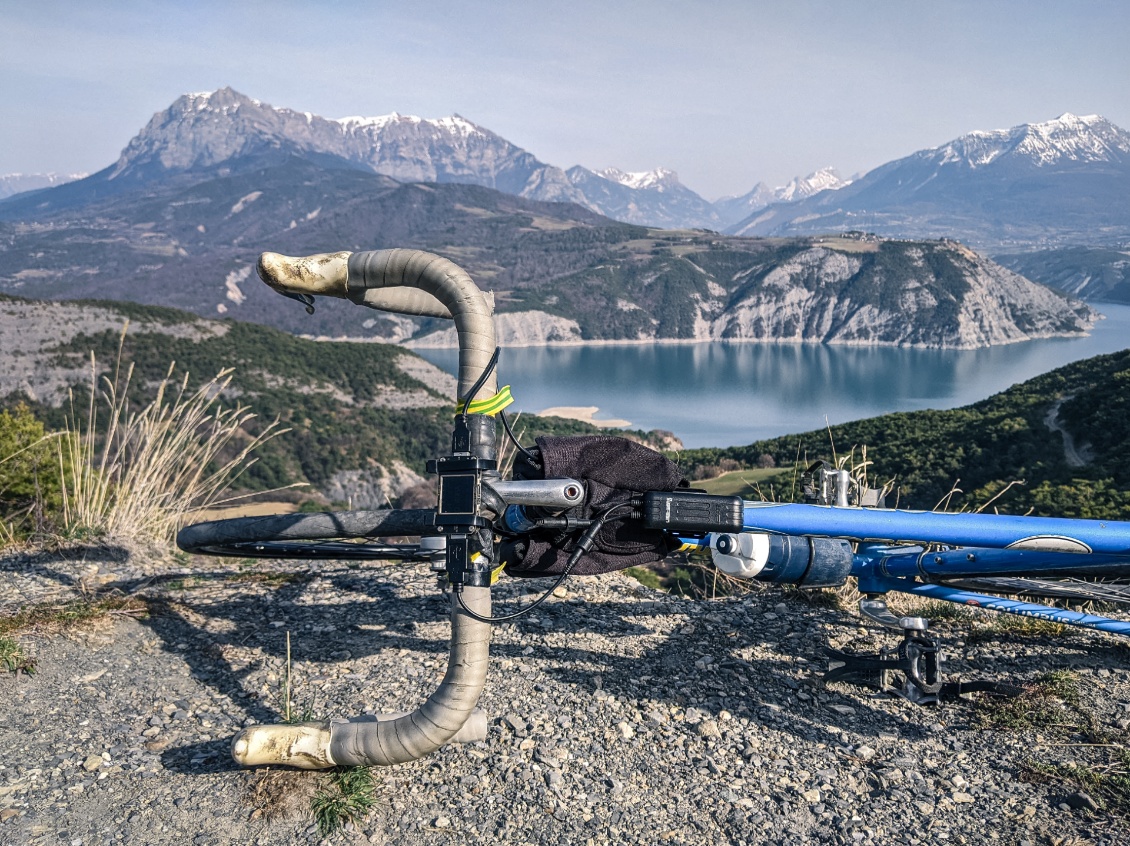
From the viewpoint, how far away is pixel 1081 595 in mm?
4219

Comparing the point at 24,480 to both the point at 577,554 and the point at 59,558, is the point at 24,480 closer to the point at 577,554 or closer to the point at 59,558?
the point at 59,558

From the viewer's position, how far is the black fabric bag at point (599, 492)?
323 cm

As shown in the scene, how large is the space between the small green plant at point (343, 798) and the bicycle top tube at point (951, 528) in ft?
6.04

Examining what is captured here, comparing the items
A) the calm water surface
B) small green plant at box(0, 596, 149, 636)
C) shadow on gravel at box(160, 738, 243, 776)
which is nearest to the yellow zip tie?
shadow on gravel at box(160, 738, 243, 776)

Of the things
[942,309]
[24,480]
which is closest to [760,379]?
[942,309]

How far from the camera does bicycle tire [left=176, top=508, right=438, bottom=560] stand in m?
3.53

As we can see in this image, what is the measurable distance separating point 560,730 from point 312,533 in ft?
4.67

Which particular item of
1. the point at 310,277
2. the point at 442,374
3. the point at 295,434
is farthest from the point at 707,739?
the point at 442,374

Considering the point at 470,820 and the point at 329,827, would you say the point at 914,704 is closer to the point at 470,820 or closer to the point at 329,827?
the point at 470,820

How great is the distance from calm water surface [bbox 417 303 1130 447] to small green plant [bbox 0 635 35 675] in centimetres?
6790

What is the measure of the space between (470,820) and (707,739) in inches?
45.7

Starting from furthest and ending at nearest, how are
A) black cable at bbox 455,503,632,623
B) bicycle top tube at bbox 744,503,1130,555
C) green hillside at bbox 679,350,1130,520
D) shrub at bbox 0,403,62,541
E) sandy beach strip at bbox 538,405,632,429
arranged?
sandy beach strip at bbox 538,405,632,429, green hillside at bbox 679,350,1130,520, shrub at bbox 0,403,62,541, bicycle top tube at bbox 744,503,1130,555, black cable at bbox 455,503,632,623

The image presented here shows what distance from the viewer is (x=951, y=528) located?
3.41m

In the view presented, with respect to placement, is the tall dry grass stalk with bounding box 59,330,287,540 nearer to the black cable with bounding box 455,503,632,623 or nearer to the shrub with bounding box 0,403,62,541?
the shrub with bounding box 0,403,62,541
